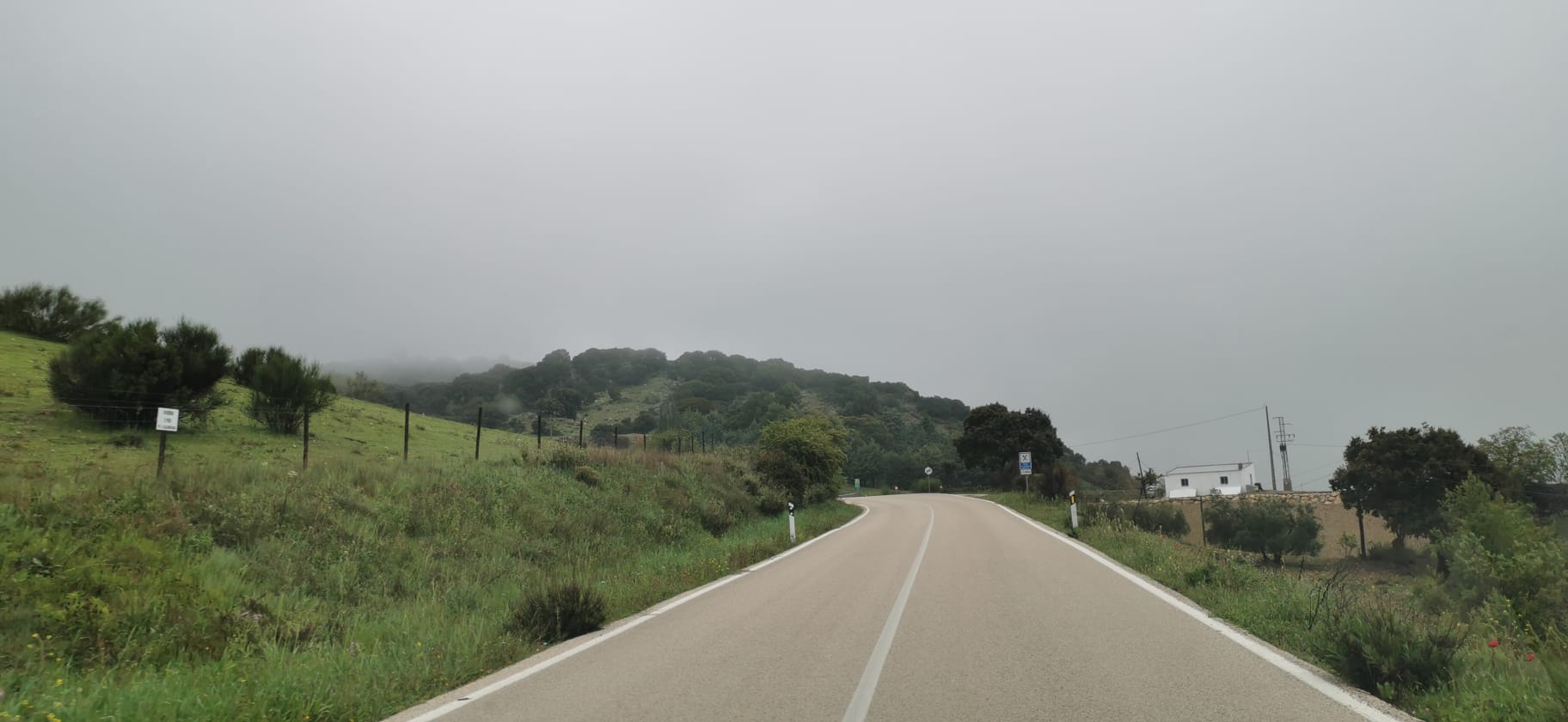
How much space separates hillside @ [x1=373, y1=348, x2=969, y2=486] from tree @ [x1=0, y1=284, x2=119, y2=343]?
2518 centimetres

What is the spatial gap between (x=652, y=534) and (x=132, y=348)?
12.2 metres

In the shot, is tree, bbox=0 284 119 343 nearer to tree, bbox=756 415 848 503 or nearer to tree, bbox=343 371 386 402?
tree, bbox=343 371 386 402

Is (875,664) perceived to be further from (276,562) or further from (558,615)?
(276,562)

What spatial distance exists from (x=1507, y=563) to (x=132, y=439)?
32314 mm

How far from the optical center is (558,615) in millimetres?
7809

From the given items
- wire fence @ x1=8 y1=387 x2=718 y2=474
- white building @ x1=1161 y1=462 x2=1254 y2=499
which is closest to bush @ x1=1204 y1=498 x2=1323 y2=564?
wire fence @ x1=8 y1=387 x2=718 y2=474

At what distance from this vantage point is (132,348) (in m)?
16.7

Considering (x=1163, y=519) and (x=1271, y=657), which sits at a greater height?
(x=1271, y=657)

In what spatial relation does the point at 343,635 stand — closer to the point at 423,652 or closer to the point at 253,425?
the point at 423,652

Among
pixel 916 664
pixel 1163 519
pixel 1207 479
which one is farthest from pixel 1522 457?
pixel 916 664

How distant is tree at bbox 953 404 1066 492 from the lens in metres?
73.2

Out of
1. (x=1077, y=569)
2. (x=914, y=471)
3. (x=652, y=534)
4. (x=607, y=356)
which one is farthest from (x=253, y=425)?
(x=607, y=356)

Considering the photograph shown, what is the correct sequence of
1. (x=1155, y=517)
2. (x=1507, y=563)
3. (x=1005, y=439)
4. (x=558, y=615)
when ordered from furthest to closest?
(x=1005, y=439) < (x=1155, y=517) < (x=1507, y=563) < (x=558, y=615)

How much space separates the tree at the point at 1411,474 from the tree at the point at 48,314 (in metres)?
57.8
